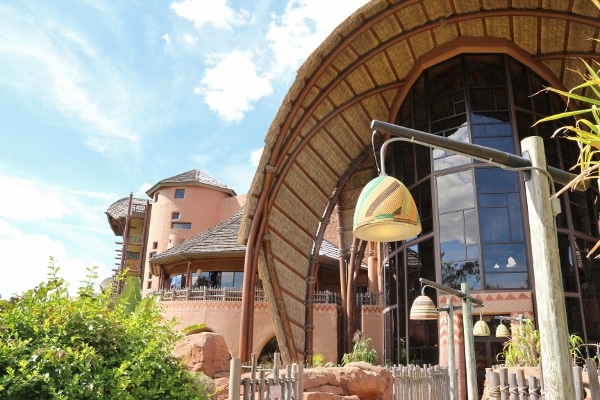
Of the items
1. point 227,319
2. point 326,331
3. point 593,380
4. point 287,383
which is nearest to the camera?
point 593,380

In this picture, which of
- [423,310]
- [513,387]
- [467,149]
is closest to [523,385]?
[513,387]

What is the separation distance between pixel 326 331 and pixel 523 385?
13674 mm

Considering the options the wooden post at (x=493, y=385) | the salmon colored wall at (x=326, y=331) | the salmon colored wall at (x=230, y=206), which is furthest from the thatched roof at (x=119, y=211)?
the wooden post at (x=493, y=385)

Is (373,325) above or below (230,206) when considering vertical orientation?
below

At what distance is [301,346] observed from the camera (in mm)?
16188

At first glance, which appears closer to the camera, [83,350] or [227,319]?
[83,350]

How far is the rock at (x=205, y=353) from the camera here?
8516 millimetres

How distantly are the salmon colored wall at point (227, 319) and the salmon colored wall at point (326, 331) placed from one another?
176cm

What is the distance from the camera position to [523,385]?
6.00 meters

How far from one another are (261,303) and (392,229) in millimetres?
16732

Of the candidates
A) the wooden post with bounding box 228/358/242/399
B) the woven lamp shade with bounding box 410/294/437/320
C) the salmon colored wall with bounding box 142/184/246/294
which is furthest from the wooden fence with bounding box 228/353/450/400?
the salmon colored wall with bounding box 142/184/246/294

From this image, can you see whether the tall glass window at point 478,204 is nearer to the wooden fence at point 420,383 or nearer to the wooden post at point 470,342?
the wooden fence at point 420,383

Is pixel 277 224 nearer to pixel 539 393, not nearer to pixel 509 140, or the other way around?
pixel 509 140

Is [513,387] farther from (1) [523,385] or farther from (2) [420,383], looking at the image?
(2) [420,383]
